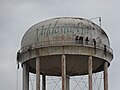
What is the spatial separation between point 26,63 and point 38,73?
3097 mm

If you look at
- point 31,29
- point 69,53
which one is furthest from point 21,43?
point 69,53

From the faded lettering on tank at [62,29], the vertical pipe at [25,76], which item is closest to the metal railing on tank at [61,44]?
the faded lettering on tank at [62,29]

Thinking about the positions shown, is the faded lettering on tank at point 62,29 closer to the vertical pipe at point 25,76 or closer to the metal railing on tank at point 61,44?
Answer: the metal railing on tank at point 61,44

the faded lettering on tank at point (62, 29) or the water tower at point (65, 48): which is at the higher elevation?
the faded lettering on tank at point (62, 29)

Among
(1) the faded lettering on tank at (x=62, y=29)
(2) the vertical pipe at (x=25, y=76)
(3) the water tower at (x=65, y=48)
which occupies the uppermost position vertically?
(1) the faded lettering on tank at (x=62, y=29)

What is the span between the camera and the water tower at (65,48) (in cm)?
7369

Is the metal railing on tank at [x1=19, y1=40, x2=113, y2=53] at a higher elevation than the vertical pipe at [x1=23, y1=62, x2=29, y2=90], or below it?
higher

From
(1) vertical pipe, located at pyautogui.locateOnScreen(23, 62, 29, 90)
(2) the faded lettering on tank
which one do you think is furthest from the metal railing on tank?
(1) vertical pipe, located at pyautogui.locateOnScreen(23, 62, 29, 90)

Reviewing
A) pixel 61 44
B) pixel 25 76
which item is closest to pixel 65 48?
pixel 61 44

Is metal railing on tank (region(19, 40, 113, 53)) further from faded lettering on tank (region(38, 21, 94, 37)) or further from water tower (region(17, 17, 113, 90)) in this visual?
faded lettering on tank (region(38, 21, 94, 37))

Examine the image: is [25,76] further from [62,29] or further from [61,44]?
[62,29]

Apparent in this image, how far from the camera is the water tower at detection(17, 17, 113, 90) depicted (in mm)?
73688

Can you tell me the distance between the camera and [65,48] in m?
73.6

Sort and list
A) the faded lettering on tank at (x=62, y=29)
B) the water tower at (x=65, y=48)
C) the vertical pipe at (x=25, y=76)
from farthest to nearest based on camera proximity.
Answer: the vertical pipe at (x=25, y=76) → the faded lettering on tank at (x=62, y=29) → the water tower at (x=65, y=48)
